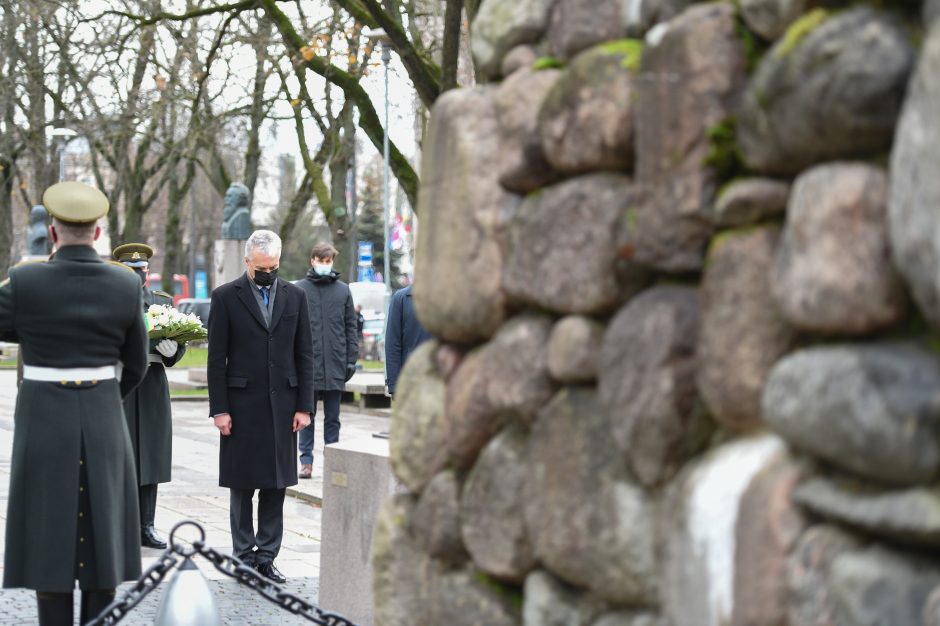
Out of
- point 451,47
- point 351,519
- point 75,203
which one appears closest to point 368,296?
point 451,47

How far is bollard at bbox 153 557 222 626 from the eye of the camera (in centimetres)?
450

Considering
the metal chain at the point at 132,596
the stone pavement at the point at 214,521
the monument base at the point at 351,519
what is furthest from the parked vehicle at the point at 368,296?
the metal chain at the point at 132,596

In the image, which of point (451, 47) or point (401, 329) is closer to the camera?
point (401, 329)

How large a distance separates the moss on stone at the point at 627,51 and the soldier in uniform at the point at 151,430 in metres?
6.55

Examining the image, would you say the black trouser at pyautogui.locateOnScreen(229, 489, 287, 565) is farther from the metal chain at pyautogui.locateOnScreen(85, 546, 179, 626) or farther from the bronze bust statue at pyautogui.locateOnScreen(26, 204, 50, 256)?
the bronze bust statue at pyautogui.locateOnScreen(26, 204, 50, 256)

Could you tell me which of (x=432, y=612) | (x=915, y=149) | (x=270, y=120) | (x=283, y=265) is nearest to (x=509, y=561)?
(x=432, y=612)

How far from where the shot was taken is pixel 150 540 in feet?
30.2

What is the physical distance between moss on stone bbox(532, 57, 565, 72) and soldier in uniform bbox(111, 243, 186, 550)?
6236 millimetres

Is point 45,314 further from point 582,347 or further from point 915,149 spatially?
point 915,149

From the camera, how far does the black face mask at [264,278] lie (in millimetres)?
8633

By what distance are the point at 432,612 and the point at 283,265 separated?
6448cm

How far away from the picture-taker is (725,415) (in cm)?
276

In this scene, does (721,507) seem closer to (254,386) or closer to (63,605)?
(63,605)

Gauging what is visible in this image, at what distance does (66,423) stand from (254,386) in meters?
2.68
